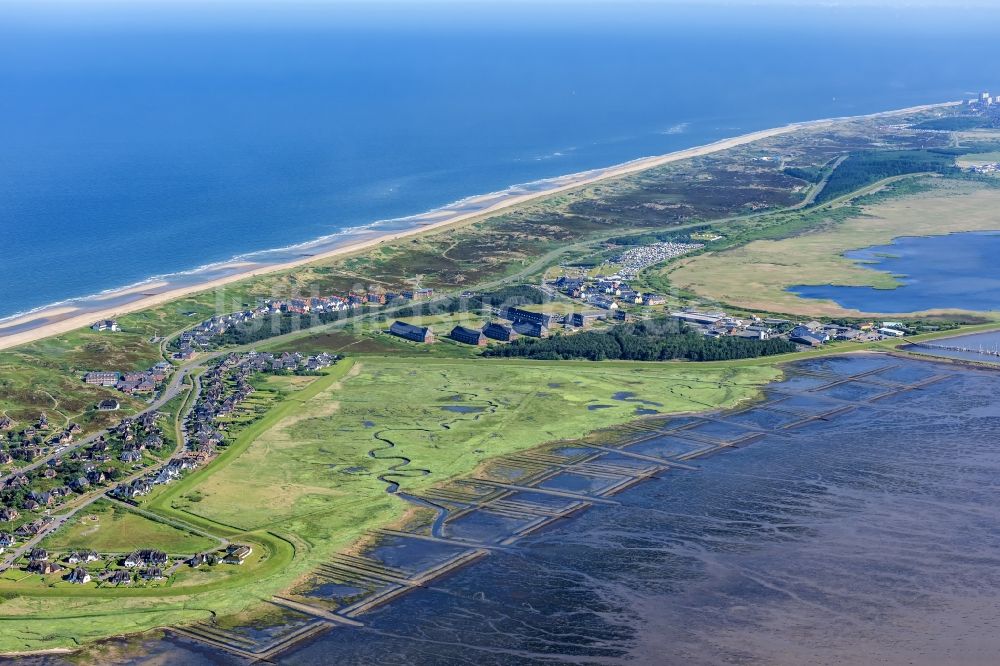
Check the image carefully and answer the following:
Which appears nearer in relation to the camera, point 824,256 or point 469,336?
point 469,336

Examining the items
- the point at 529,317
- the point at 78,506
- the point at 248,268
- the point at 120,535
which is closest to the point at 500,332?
the point at 529,317

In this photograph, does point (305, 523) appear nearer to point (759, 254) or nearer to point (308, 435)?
point (308, 435)

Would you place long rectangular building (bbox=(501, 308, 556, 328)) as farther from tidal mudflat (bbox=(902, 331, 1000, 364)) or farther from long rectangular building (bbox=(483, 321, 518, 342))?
tidal mudflat (bbox=(902, 331, 1000, 364))

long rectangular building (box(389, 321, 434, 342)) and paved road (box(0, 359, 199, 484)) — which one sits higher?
long rectangular building (box(389, 321, 434, 342))

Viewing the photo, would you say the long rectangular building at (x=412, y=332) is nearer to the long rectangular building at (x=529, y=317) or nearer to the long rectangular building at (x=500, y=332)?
the long rectangular building at (x=500, y=332)

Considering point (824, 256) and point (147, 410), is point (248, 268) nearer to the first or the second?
point (147, 410)

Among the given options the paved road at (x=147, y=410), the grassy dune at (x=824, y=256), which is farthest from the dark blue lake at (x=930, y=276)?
the paved road at (x=147, y=410)

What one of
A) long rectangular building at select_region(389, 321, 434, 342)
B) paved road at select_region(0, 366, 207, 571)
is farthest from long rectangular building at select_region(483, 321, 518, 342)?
paved road at select_region(0, 366, 207, 571)
